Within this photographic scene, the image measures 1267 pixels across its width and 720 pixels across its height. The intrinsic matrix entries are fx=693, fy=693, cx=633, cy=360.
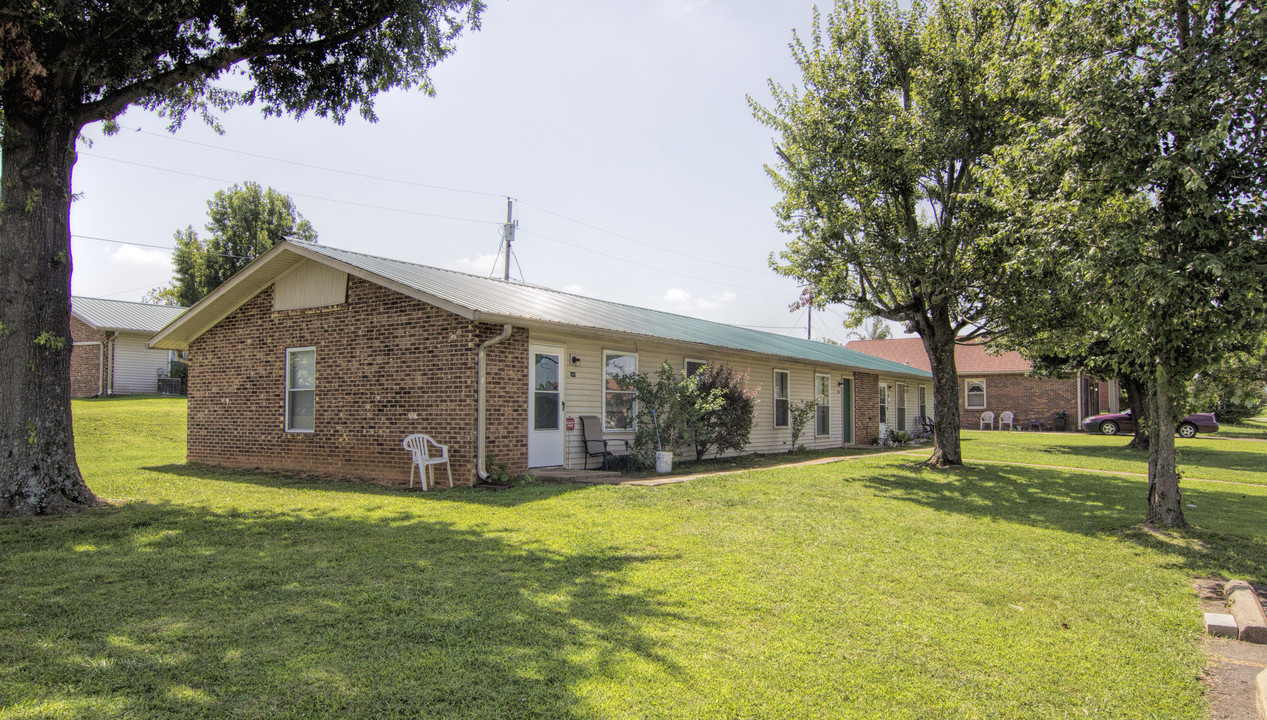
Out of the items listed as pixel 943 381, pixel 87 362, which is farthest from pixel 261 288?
pixel 87 362

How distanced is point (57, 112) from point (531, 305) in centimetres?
654

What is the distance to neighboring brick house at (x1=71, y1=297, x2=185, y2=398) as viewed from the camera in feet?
83.0

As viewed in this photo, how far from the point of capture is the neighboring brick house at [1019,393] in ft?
103

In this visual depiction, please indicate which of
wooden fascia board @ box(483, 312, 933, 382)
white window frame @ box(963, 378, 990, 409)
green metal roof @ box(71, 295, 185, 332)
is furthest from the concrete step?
white window frame @ box(963, 378, 990, 409)

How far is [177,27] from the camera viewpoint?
29.2 ft

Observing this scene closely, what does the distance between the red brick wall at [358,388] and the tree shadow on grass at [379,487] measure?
1.06 feet

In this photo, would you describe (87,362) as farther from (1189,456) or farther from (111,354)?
(1189,456)

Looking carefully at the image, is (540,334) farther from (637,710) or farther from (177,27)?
(637,710)

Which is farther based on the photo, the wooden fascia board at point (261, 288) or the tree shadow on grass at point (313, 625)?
the wooden fascia board at point (261, 288)

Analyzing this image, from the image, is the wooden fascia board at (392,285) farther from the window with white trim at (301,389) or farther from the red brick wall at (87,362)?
the red brick wall at (87,362)

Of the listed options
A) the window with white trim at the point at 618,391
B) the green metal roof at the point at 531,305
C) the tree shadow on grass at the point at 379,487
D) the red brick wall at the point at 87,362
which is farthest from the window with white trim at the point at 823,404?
the red brick wall at the point at 87,362

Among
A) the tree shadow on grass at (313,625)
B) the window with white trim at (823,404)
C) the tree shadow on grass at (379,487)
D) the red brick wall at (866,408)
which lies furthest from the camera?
the red brick wall at (866,408)

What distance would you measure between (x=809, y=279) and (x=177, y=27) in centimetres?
1084

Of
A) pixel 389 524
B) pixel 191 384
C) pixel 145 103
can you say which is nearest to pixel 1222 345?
pixel 389 524
